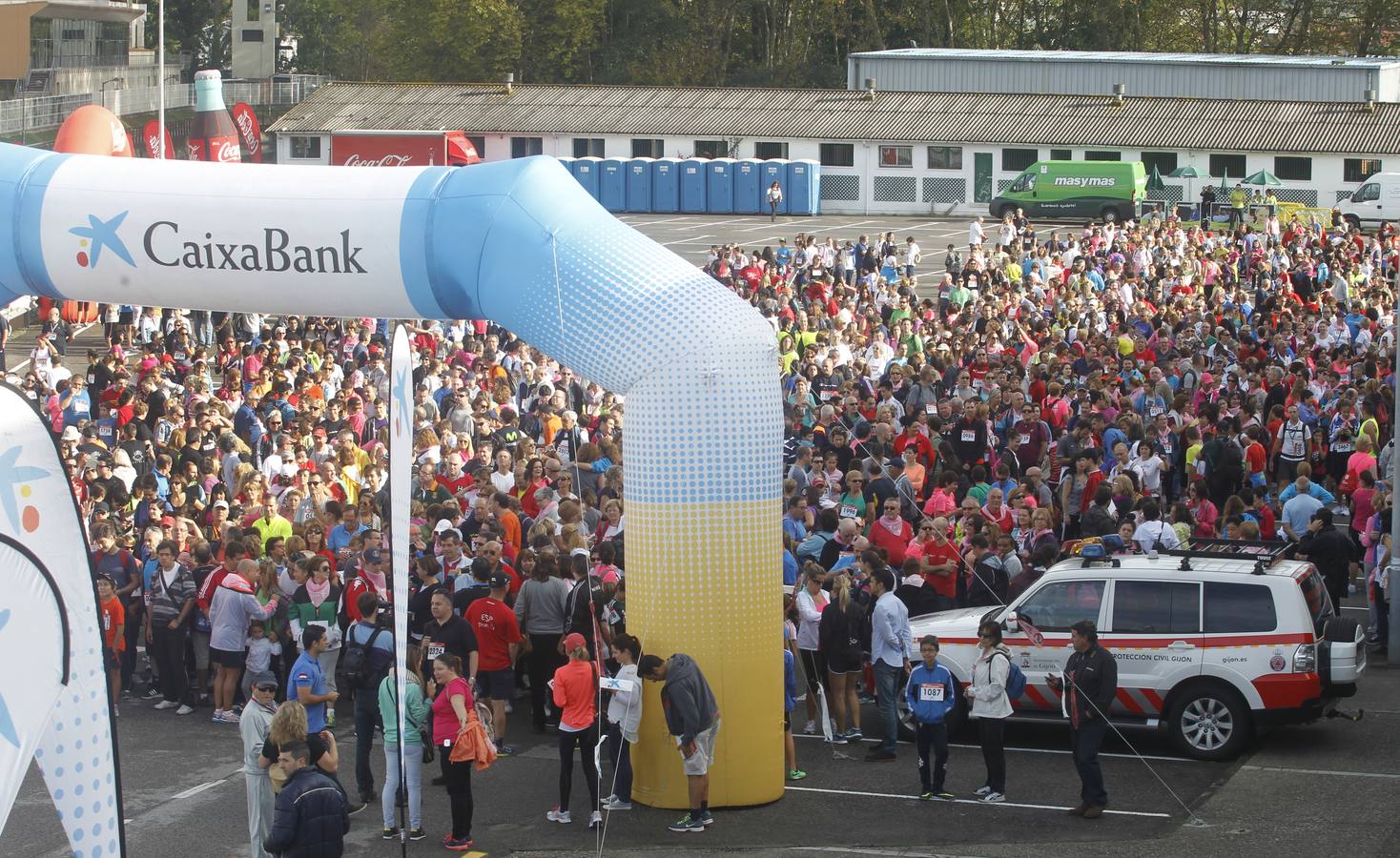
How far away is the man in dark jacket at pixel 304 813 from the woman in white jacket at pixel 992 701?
15.1 ft

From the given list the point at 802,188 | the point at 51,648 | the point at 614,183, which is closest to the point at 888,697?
the point at 51,648

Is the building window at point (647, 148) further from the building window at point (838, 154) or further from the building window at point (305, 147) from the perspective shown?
the building window at point (305, 147)

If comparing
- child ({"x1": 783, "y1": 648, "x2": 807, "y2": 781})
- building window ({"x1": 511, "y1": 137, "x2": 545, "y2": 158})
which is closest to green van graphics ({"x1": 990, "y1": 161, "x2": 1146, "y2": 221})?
building window ({"x1": 511, "y1": 137, "x2": 545, "y2": 158})

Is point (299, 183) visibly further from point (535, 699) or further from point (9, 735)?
point (9, 735)

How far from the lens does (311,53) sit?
79375 mm

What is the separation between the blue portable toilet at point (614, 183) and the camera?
55.0 metres

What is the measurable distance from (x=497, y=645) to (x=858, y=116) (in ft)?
151

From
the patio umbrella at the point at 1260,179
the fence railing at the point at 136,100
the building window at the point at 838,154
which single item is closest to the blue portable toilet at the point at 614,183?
the building window at the point at 838,154

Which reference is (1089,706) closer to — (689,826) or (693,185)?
(689,826)

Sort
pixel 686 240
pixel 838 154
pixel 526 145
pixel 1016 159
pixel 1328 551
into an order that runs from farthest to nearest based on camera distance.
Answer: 1. pixel 526 145
2. pixel 838 154
3. pixel 1016 159
4. pixel 686 240
5. pixel 1328 551

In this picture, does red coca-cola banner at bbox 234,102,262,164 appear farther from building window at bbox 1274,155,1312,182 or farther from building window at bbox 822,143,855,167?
building window at bbox 1274,155,1312,182

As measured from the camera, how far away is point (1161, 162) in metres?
53.6

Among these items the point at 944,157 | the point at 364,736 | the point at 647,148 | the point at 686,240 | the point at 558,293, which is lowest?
the point at 364,736

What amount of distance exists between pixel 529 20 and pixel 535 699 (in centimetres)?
6064
